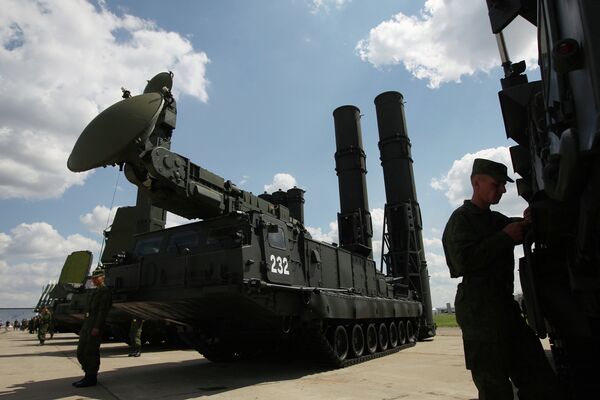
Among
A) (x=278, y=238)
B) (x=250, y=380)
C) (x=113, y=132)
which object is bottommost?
(x=250, y=380)

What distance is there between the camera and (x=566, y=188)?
149cm

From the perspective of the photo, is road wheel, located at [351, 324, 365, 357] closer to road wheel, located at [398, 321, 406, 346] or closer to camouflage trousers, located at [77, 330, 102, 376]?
road wheel, located at [398, 321, 406, 346]

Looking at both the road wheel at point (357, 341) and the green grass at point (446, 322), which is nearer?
the road wheel at point (357, 341)

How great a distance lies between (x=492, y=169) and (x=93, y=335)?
529 centimetres

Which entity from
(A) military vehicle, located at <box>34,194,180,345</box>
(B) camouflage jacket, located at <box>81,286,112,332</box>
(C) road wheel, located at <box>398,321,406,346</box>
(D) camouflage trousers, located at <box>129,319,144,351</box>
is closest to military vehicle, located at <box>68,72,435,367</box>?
(B) camouflage jacket, located at <box>81,286,112,332</box>

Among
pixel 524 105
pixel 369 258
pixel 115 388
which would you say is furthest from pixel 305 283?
pixel 524 105

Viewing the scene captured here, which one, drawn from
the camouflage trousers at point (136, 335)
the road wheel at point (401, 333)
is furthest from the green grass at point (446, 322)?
the camouflage trousers at point (136, 335)

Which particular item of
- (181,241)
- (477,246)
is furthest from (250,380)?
(477,246)

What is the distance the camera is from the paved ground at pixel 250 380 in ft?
15.5

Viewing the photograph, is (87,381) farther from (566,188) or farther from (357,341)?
(566,188)

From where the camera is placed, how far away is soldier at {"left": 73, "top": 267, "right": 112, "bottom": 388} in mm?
5504

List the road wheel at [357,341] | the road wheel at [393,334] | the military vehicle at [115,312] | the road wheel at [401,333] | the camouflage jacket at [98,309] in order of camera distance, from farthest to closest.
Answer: the military vehicle at [115,312] < the road wheel at [401,333] < the road wheel at [393,334] < the road wheel at [357,341] < the camouflage jacket at [98,309]

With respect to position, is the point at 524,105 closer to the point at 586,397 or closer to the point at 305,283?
the point at 586,397

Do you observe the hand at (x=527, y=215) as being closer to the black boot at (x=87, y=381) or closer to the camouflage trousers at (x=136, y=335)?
the black boot at (x=87, y=381)
